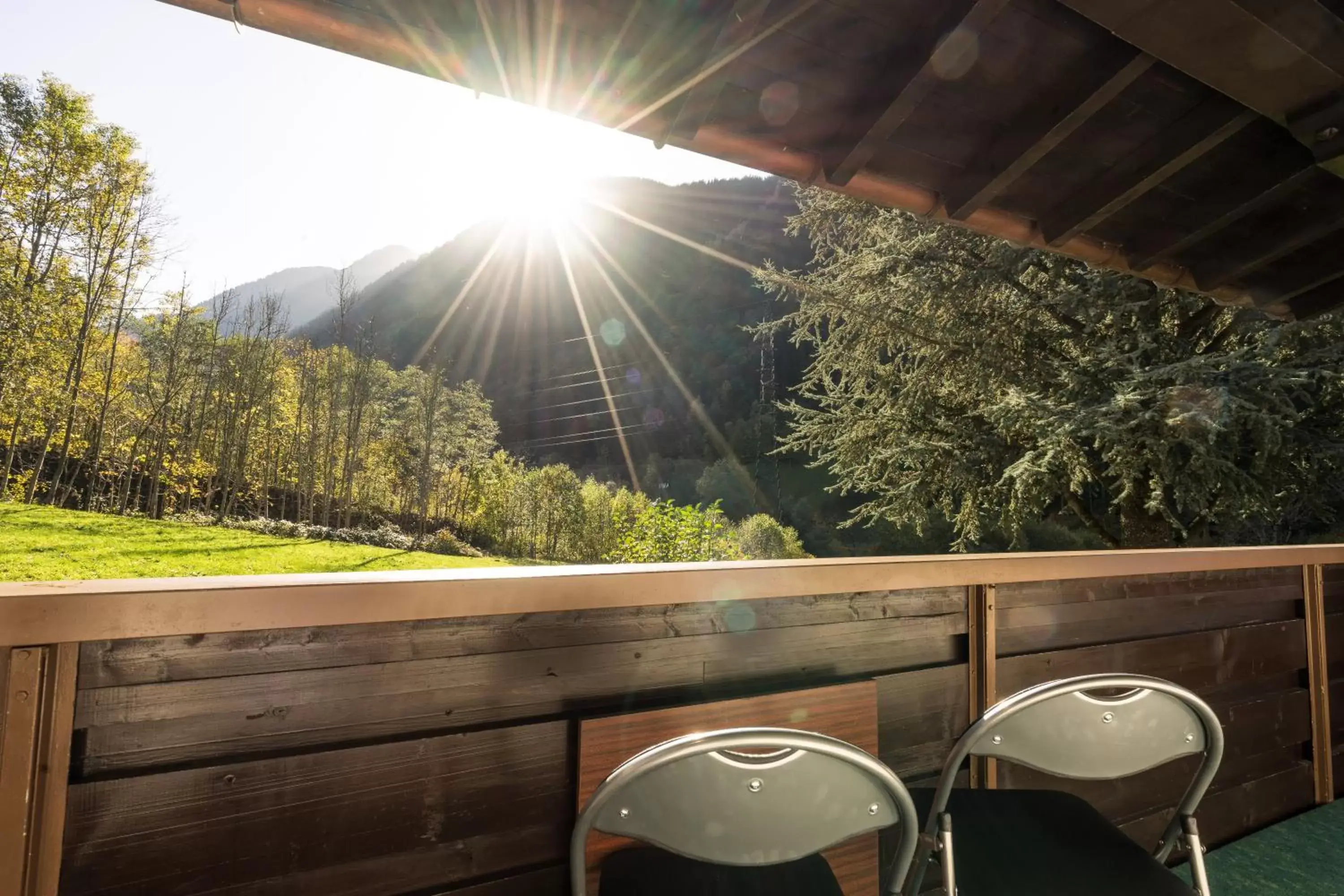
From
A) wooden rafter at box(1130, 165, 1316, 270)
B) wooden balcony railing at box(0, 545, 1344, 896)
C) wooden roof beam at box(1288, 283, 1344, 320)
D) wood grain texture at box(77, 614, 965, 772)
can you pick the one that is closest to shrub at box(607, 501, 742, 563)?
wooden roof beam at box(1288, 283, 1344, 320)

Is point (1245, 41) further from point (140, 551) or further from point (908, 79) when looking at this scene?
point (140, 551)

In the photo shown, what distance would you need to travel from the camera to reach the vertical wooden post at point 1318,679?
6.66ft

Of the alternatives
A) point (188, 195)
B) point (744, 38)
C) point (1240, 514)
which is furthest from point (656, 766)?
point (188, 195)

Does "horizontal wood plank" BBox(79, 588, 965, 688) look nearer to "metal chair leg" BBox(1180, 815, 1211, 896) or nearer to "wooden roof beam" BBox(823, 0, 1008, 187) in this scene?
"metal chair leg" BBox(1180, 815, 1211, 896)

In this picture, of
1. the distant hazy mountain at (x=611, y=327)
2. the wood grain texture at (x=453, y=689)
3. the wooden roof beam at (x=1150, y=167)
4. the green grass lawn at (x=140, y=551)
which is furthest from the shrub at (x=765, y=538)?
the wood grain texture at (x=453, y=689)

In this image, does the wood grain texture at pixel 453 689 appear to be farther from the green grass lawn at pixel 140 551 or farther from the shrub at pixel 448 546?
the shrub at pixel 448 546

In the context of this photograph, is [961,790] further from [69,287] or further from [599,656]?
[69,287]

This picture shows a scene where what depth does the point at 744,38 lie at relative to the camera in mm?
1014

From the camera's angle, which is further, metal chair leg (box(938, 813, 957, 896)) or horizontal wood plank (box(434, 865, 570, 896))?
horizontal wood plank (box(434, 865, 570, 896))

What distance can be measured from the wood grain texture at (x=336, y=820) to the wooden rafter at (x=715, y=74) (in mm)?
1019

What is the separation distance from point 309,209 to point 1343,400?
66.4ft

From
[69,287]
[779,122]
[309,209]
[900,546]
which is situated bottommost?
[900,546]

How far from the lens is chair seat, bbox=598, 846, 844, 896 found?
79 centimetres

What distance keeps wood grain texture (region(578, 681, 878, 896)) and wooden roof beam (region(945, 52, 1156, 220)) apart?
3.47ft
